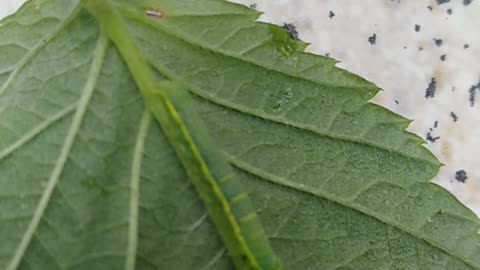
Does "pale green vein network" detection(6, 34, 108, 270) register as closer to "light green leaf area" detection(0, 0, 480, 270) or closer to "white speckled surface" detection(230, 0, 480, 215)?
"light green leaf area" detection(0, 0, 480, 270)

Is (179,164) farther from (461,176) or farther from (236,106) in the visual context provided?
(461,176)

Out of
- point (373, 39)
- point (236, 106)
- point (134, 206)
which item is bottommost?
point (134, 206)

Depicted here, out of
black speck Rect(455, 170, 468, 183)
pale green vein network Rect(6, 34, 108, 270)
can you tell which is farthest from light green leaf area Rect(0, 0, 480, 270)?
black speck Rect(455, 170, 468, 183)

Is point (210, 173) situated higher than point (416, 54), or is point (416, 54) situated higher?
point (416, 54)

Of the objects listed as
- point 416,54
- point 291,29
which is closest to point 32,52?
point 291,29

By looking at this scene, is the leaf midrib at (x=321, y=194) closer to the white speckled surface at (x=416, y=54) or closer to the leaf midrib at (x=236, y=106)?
the leaf midrib at (x=236, y=106)

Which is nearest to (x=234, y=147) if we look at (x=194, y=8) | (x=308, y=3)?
(x=194, y=8)

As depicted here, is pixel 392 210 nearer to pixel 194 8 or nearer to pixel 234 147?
pixel 234 147
